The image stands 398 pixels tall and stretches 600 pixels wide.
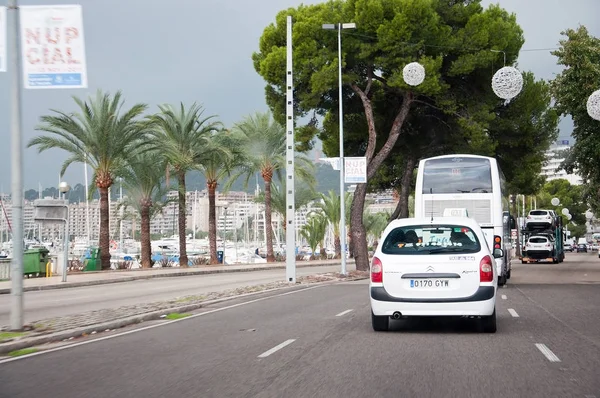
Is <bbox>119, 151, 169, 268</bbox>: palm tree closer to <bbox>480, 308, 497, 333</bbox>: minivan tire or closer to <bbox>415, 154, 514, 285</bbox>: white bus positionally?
<bbox>415, 154, 514, 285</bbox>: white bus

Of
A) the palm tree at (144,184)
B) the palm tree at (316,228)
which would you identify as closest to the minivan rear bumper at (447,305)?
the palm tree at (144,184)

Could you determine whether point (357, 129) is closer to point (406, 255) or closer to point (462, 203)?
point (462, 203)

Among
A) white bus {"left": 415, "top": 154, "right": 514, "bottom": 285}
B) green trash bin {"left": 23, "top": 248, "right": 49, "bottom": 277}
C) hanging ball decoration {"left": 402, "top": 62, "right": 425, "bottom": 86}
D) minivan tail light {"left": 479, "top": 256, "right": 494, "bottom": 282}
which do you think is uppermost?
hanging ball decoration {"left": 402, "top": 62, "right": 425, "bottom": 86}

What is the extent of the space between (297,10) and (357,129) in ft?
25.1

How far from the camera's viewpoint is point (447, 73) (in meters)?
42.2

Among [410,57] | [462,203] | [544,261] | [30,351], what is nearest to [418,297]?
[30,351]

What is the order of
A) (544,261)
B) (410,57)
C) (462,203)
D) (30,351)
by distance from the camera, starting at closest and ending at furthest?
(30,351)
(462,203)
(410,57)
(544,261)

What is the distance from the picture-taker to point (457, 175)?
28.4 m

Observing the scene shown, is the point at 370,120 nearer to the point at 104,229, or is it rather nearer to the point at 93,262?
the point at 104,229

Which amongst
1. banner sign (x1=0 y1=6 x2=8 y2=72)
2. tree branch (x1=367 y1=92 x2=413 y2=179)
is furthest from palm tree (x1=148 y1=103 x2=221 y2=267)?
banner sign (x1=0 y1=6 x2=8 y2=72)

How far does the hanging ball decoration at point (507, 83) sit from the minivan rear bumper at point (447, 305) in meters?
18.1

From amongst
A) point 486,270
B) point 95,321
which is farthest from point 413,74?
point 486,270

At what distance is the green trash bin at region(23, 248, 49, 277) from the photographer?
36.4 meters

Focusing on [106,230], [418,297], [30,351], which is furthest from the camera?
[106,230]
